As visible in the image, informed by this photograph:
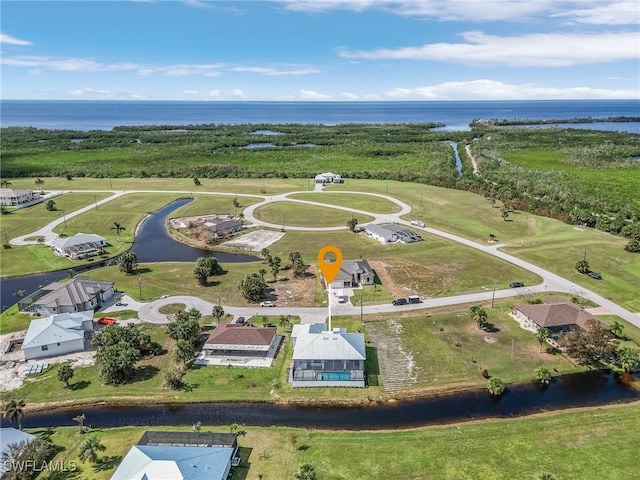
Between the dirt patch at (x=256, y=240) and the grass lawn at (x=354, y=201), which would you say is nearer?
the dirt patch at (x=256, y=240)

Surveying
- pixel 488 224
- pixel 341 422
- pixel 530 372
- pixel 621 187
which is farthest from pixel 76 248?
pixel 621 187

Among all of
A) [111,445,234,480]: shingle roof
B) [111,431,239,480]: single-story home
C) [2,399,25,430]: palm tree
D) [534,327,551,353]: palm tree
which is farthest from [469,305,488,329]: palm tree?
[2,399,25,430]: palm tree

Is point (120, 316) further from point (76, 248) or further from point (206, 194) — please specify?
point (206, 194)

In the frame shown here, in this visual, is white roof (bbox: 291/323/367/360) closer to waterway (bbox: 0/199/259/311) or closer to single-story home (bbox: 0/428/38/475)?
single-story home (bbox: 0/428/38/475)

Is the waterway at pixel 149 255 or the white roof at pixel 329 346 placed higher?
the white roof at pixel 329 346

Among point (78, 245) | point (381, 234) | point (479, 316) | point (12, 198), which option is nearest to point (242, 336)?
point (479, 316)

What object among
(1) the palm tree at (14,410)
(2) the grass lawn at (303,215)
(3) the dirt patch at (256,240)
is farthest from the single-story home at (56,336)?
(2) the grass lawn at (303,215)

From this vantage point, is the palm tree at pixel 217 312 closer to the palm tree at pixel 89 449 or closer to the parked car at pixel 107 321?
the parked car at pixel 107 321
